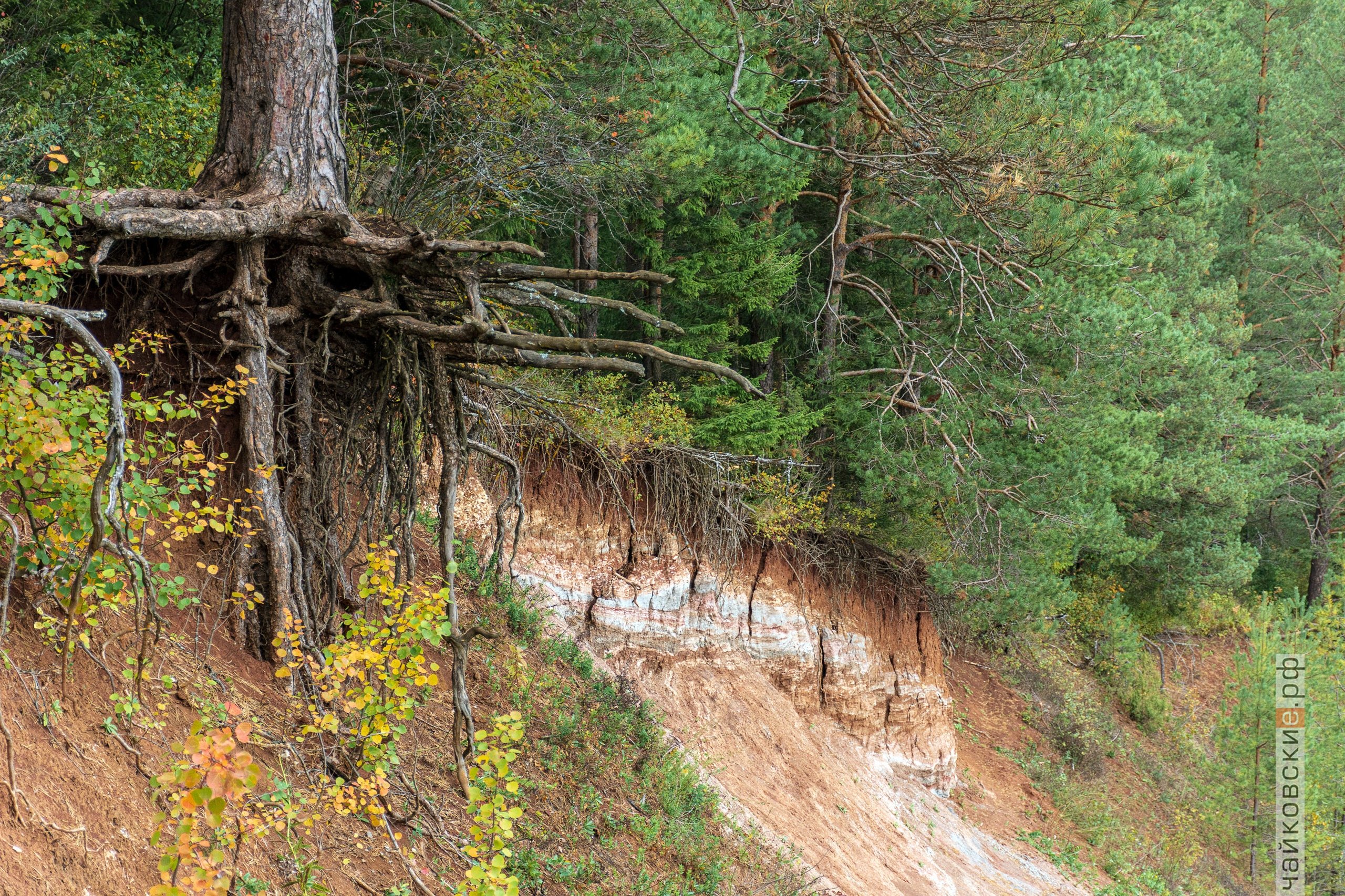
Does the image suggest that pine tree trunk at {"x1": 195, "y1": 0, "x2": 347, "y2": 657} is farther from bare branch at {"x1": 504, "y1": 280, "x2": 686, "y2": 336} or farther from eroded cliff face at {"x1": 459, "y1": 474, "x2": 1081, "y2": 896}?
eroded cliff face at {"x1": 459, "y1": 474, "x2": 1081, "y2": 896}

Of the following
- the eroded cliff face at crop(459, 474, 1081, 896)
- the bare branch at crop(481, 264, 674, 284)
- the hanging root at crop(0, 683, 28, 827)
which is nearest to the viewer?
the hanging root at crop(0, 683, 28, 827)

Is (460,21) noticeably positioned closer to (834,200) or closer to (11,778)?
(11,778)

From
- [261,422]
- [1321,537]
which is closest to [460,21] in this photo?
[261,422]

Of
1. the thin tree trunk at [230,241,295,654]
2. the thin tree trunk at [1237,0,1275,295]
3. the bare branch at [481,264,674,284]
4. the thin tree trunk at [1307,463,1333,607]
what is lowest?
the thin tree trunk at [1307,463,1333,607]

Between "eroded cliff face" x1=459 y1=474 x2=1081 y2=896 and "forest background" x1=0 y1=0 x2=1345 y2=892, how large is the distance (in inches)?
45.3

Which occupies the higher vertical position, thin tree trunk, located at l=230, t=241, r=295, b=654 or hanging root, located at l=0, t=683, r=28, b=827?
thin tree trunk, located at l=230, t=241, r=295, b=654

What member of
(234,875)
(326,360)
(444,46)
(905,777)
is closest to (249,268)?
(326,360)

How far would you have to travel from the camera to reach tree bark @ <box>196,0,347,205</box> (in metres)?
5.25

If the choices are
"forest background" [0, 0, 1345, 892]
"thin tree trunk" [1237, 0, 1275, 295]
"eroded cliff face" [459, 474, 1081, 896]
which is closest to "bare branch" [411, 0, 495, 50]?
"forest background" [0, 0, 1345, 892]

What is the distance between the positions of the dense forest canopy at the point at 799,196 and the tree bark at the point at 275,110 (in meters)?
0.04

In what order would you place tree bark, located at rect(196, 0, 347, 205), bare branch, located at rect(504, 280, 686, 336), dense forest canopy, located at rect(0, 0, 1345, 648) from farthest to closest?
dense forest canopy, located at rect(0, 0, 1345, 648) → tree bark, located at rect(196, 0, 347, 205) → bare branch, located at rect(504, 280, 686, 336)

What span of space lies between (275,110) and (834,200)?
9.45m

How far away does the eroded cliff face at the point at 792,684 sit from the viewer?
10.1m

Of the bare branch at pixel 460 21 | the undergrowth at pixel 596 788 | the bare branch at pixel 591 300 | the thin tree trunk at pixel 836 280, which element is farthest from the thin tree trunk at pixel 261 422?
the thin tree trunk at pixel 836 280
